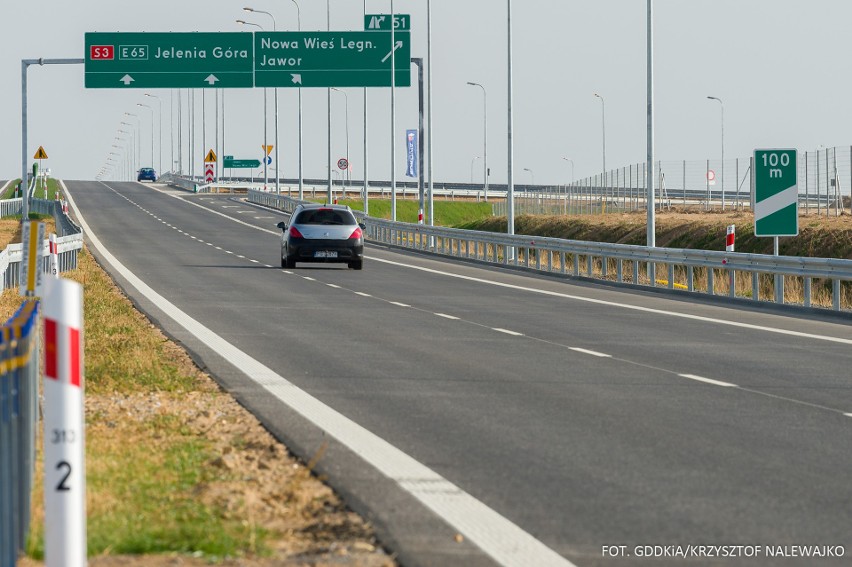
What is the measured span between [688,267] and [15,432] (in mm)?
26213

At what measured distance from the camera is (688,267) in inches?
1256

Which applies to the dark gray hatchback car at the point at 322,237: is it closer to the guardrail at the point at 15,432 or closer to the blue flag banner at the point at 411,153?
the guardrail at the point at 15,432

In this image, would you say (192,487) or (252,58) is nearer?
(192,487)

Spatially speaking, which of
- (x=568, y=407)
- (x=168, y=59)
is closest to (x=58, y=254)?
(x=568, y=407)

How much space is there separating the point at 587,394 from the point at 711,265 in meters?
17.4

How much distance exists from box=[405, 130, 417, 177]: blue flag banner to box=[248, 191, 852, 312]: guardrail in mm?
34299

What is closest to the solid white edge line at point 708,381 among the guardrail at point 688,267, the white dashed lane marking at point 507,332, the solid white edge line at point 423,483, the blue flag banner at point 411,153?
the solid white edge line at point 423,483

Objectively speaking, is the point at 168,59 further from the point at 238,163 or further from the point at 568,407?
the point at 238,163

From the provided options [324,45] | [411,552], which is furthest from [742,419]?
[324,45]

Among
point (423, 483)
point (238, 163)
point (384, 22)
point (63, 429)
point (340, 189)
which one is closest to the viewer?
point (63, 429)

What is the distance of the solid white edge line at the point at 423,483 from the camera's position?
7.19 m

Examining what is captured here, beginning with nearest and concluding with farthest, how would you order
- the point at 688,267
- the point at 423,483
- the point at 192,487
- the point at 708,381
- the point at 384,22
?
1. the point at 192,487
2. the point at 423,483
3. the point at 708,381
4. the point at 688,267
5. the point at 384,22

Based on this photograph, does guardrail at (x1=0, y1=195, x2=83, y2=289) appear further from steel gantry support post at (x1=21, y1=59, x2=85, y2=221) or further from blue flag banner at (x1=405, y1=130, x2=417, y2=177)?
blue flag banner at (x1=405, y1=130, x2=417, y2=177)

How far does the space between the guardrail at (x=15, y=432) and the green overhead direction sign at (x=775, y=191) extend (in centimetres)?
2250
